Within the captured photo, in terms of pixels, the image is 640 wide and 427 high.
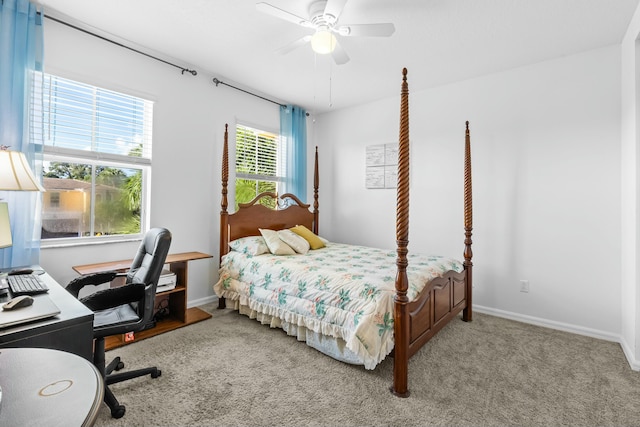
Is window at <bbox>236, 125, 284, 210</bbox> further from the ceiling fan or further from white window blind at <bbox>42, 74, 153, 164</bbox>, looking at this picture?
the ceiling fan

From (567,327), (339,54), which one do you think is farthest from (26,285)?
(567,327)

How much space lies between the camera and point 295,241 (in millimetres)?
3676

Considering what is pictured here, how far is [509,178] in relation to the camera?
11.3 ft

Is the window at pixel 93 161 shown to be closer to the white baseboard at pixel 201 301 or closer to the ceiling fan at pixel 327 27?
the white baseboard at pixel 201 301

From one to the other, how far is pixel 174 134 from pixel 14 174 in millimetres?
Answer: 1788

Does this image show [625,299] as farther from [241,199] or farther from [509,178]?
[241,199]

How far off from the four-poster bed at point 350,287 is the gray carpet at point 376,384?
0.56 ft

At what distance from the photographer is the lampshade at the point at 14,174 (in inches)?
66.2

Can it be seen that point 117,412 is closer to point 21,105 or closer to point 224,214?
point 224,214

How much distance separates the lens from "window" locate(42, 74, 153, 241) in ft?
8.68

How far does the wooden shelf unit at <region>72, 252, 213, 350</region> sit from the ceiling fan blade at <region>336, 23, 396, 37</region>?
2.43 m

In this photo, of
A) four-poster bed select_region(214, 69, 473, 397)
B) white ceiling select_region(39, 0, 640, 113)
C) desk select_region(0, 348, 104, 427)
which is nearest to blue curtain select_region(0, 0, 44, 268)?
white ceiling select_region(39, 0, 640, 113)

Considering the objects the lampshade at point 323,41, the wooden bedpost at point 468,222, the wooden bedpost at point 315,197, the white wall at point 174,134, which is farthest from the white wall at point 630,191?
the white wall at point 174,134

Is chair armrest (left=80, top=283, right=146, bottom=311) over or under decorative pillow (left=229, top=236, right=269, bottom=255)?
under
